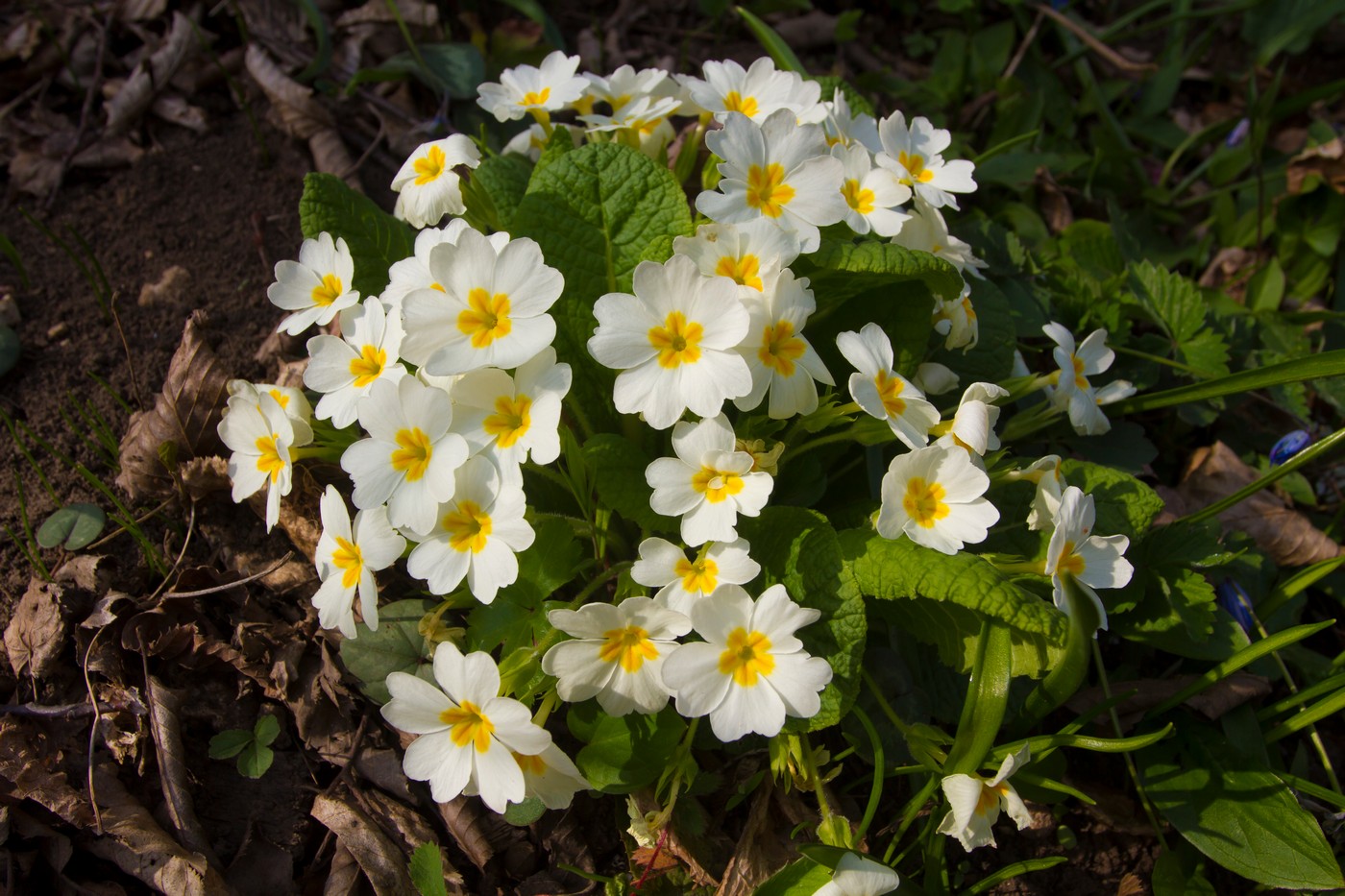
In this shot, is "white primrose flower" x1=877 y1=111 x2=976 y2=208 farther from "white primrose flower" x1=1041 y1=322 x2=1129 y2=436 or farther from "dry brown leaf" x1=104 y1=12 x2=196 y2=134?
"dry brown leaf" x1=104 y1=12 x2=196 y2=134

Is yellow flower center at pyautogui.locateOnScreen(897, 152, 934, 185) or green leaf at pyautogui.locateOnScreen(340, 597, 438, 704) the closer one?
green leaf at pyautogui.locateOnScreen(340, 597, 438, 704)

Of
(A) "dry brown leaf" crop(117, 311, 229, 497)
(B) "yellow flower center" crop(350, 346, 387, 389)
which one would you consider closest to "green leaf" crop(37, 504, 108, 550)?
(A) "dry brown leaf" crop(117, 311, 229, 497)

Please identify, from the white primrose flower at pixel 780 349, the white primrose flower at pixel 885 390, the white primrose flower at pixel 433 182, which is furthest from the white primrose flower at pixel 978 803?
the white primrose flower at pixel 433 182

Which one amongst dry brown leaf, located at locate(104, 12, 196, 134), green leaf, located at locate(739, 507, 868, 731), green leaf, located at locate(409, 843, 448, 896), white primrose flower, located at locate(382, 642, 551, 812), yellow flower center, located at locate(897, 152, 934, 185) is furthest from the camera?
dry brown leaf, located at locate(104, 12, 196, 134)

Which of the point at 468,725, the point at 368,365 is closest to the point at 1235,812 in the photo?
the point at 468,725

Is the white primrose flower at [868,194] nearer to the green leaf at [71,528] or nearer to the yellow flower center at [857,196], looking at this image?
the yellow flower center at [857,196]

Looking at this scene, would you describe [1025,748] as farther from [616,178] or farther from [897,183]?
[616,178]

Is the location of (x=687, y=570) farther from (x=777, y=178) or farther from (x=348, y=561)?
(x=777, y=178)
